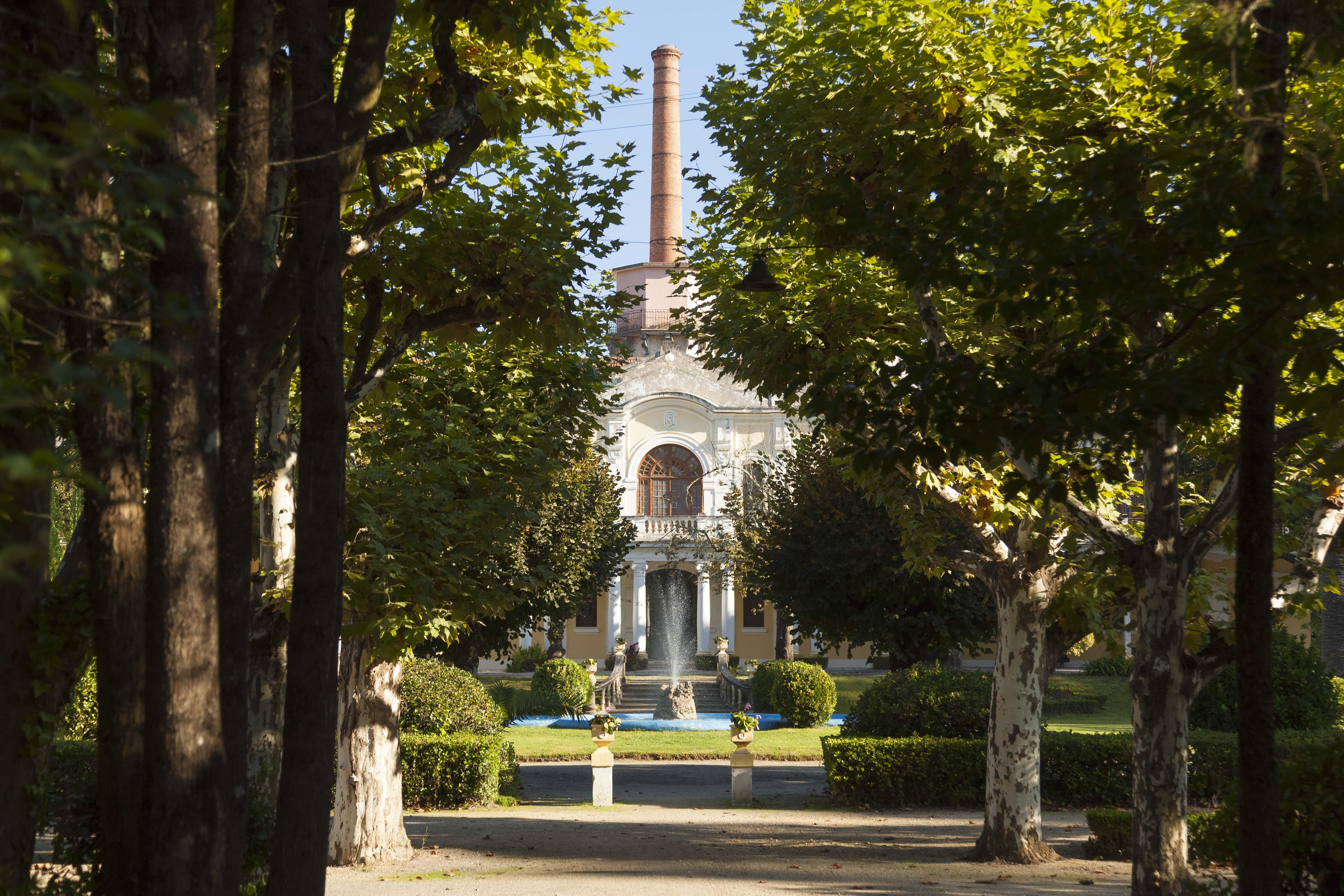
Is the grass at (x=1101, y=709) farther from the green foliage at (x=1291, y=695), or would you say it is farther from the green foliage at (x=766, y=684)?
the green foliage at (x=766, y=684)

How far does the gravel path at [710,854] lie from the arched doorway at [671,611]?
2639 centimetres

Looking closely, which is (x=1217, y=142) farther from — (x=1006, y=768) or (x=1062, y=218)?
(x=1006, y=768)

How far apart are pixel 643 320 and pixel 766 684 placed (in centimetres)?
2630

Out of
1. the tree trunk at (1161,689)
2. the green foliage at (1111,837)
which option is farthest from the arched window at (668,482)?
the tree trunk at (1161,689)

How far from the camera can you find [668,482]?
42.5 metres

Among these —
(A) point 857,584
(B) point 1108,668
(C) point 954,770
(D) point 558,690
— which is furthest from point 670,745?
(B) point 1108,668

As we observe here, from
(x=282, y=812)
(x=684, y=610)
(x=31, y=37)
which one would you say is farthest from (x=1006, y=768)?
(x=684, y=610)

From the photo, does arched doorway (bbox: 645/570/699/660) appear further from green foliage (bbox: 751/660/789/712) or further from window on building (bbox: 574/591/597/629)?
green foliage (bbox: 751/660/789/712)

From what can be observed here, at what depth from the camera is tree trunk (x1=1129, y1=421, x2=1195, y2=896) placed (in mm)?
7449

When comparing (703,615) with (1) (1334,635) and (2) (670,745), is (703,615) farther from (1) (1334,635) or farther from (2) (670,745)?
(1) (1334,635)

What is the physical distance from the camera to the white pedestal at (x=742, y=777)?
1509 cm

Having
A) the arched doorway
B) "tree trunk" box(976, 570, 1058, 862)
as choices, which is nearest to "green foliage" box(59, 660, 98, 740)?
"tree trunk" box(976, 570, 1058, 862)

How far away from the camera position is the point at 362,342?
28.3ft

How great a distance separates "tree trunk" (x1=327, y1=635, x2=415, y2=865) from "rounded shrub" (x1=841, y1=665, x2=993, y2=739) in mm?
7144
